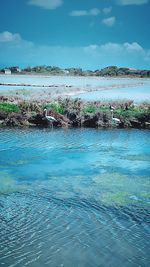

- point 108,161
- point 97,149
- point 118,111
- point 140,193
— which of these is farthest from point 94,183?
point 118,111

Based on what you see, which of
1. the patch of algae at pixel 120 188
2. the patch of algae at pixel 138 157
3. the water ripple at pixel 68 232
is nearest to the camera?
the water ripple at pixel 68 232

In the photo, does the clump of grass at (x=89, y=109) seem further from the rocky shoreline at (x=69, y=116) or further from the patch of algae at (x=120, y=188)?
the patch of algae at (x=120, y=188)

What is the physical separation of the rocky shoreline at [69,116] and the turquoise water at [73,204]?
6.29 m

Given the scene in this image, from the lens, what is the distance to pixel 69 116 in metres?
27.5

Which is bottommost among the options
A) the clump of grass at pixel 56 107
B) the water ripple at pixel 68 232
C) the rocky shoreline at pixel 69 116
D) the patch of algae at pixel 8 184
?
the water ripple at pixel 68 232

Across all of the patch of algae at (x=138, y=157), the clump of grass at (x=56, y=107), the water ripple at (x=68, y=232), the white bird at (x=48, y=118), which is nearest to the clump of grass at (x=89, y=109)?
the clump of grass at (x=56, y=107)

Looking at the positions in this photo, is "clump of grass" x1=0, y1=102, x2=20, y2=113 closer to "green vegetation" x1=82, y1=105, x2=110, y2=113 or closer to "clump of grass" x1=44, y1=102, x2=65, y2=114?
"clump of grass" x1=44, y1=102, x2=65, y2=114

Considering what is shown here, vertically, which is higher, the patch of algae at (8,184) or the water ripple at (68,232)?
the patch of algae at (8,184)

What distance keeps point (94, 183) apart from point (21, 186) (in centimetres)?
241

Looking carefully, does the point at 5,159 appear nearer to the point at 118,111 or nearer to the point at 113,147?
the point at 113,147

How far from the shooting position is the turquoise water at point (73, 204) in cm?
839

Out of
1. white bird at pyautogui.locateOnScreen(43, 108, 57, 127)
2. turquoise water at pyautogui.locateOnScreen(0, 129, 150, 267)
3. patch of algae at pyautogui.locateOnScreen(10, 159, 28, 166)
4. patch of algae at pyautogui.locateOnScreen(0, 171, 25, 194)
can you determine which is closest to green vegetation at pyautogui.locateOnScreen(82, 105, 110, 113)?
white bird at pyautogui.locateOnScreen(43, 108, 57, 127)

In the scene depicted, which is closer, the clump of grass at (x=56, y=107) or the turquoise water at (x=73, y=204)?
the turquoise water at (x=73, y=204)

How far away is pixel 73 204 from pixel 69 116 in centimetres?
1659
